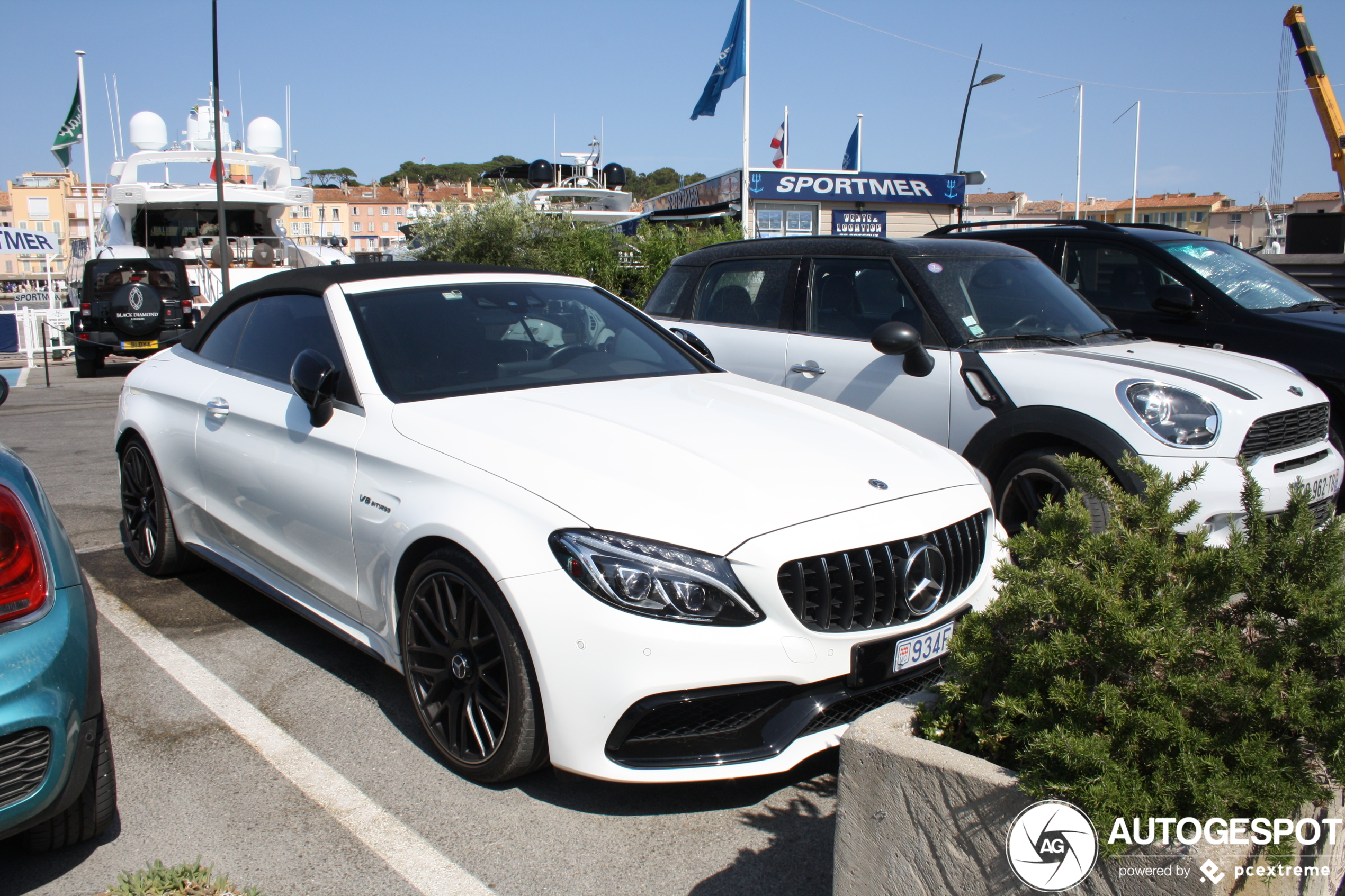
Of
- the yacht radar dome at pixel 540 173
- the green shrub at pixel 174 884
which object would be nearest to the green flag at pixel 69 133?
the yacht radar dome at pixel 540 173

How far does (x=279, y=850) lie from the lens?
8.99ft

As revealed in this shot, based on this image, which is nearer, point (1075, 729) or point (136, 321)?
point (1075, 729)

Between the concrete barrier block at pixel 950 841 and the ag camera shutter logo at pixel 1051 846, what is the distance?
16 mm

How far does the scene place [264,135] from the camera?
93.6ft

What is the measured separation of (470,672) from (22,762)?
113 centimetres

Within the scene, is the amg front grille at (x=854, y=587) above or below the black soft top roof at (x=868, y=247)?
below

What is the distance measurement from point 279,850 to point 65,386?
15.5m

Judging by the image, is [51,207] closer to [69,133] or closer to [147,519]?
[69,133]

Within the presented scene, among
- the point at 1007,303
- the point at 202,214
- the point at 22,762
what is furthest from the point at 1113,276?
the point at 202,214

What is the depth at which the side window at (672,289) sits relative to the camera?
6.82 meters

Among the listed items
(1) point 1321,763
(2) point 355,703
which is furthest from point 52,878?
(1) point 1321,763

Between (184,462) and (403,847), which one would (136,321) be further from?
(403,847)

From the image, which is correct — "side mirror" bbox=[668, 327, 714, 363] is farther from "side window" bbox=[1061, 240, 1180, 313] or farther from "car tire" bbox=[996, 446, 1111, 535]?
"side window" bbox=[1061, 240, 1180, 313]

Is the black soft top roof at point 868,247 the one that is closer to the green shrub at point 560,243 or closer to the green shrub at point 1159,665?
the green shrub at point 1159,665
